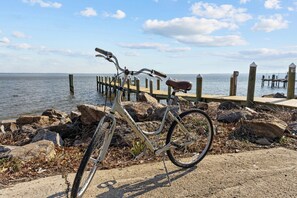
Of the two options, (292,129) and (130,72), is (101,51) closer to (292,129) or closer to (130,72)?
(130,72)

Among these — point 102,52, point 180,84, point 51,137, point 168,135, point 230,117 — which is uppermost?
point 102,52

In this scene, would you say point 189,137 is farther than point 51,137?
No

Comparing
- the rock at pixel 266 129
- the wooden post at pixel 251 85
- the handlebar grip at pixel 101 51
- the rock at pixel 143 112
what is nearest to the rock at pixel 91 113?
the rock at pixel 143 112

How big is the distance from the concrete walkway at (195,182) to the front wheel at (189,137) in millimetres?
147

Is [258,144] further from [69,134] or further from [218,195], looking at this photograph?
[69,134]

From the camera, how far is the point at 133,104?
646 cm

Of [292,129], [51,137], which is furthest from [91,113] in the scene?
[292,129]

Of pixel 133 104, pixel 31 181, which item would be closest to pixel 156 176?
pixel 31 181

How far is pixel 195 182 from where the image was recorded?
11.0 feet

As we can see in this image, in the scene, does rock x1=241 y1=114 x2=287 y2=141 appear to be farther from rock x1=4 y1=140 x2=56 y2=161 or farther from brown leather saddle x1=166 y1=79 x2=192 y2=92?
rock x1=4 y1=140 x2=56 y2=161

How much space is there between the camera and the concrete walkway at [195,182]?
3.07 meters

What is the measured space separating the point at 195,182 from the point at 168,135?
655mm

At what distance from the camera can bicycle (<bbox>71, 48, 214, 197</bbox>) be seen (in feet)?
9.11

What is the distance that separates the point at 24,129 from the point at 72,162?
3762 mm
